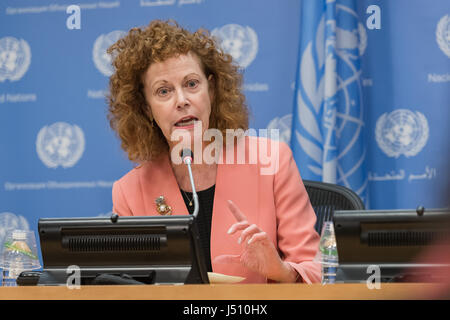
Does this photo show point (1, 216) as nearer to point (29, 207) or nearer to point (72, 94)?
point (29, 207)

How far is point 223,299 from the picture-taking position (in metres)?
0.72

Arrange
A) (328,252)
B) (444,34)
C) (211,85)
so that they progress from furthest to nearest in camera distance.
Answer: (444,34) → (211,85) → (328,252)

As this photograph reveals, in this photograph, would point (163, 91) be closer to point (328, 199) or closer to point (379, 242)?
point (328, 199)

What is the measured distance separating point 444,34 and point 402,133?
1.60ft

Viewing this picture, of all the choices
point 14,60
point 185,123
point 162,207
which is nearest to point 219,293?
point 162,207

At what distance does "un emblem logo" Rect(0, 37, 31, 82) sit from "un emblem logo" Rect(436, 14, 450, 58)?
6.82 feet

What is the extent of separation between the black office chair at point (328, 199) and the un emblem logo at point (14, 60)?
6.12 ft

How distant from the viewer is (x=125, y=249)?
1155mm

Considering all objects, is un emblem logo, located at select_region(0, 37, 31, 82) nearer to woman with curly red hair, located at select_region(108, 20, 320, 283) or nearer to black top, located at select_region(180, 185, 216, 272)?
woman with curly red hair, located at select_region(108, 20, 320, 283)

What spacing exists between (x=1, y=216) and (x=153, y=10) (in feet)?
4.44

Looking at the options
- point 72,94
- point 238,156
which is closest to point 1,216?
point 72,94

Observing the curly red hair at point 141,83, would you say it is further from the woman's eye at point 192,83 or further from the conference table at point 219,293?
the conference table at point 219,293

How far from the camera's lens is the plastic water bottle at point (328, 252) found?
4.30 ft
